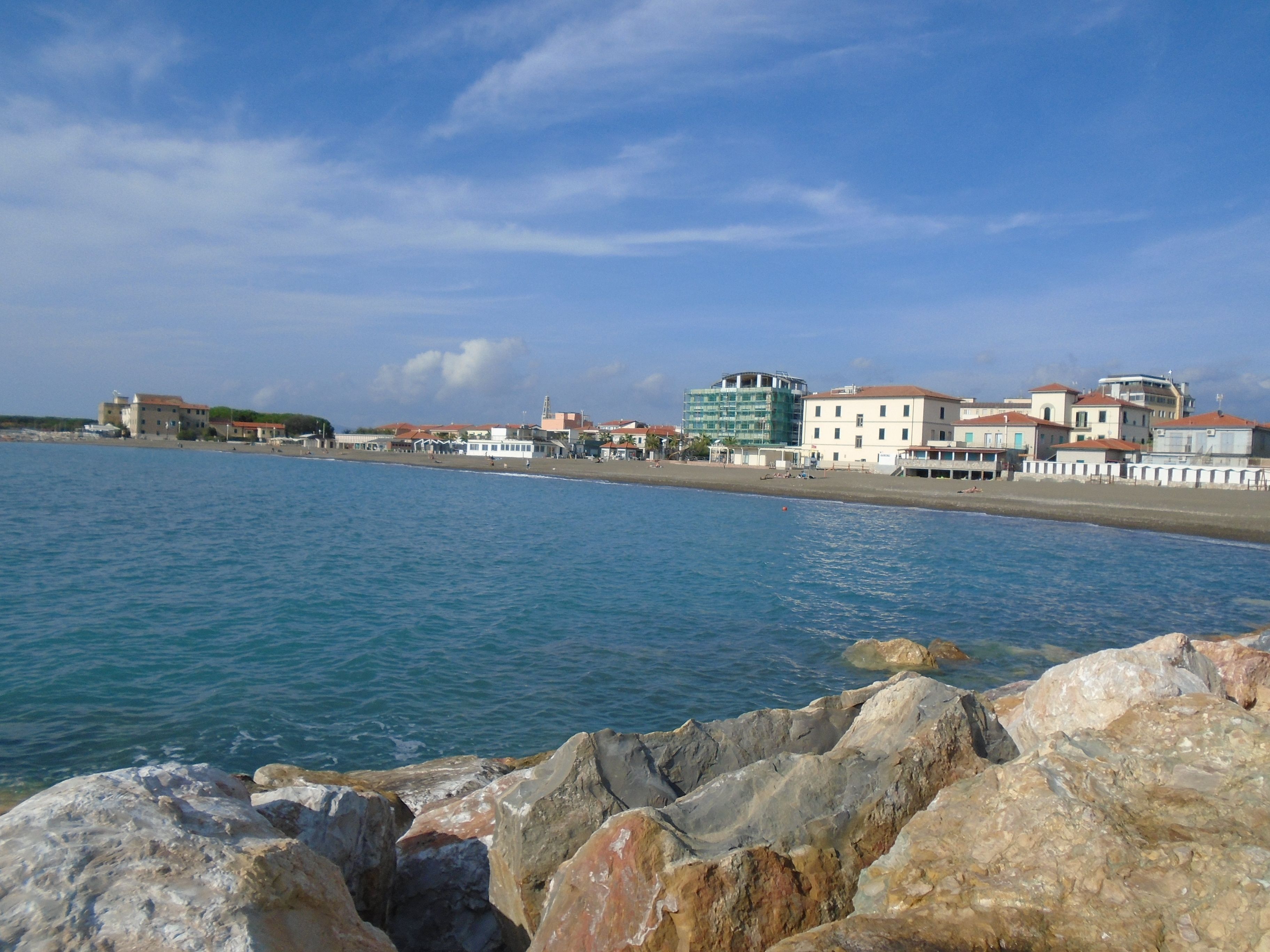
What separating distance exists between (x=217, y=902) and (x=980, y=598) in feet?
67.3

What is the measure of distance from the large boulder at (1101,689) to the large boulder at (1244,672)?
1.02m

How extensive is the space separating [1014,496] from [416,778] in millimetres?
48518

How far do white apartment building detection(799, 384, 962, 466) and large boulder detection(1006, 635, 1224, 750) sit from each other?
71011 mm

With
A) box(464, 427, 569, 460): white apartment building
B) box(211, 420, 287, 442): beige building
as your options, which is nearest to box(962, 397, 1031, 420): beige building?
box(464, 427, 569, 460): white apartment building

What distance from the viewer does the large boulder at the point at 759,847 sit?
3898 millimetres

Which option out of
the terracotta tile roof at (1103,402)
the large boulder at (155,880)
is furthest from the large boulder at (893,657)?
the terracotta tile roof at (1103,402)

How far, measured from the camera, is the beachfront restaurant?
210ft

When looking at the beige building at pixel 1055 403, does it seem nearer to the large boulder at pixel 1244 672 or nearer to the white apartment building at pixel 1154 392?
the white apartment building at pixel 1154 392

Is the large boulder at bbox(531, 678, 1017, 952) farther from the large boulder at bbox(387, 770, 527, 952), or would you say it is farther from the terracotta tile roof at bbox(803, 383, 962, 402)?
the terracotta tile roof at bbox(803, 383, 962, 402)

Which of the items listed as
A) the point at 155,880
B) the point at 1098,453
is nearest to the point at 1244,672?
the point at 155,880

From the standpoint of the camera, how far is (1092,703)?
6.11 meters

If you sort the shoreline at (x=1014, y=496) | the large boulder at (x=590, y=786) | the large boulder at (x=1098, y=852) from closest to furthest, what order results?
the large boulder at (x=1098, y=852), the large boulder at (x=590, y=786), the shoreline at (x=1014, y=496)

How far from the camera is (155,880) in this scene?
315 centimetres

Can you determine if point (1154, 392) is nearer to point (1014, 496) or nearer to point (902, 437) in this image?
point (902, 437)
